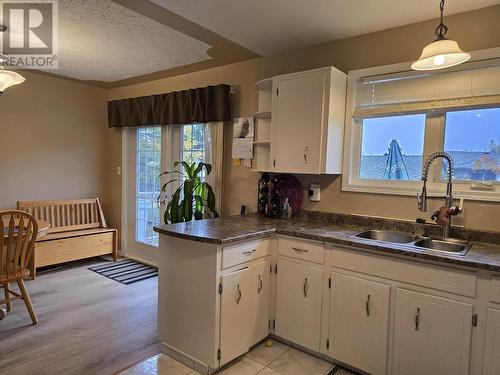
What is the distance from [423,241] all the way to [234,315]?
134 centimetres

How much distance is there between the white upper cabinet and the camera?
8.07 ft

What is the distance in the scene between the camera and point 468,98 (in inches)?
84.4

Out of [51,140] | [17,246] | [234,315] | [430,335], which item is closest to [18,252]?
[17,246]

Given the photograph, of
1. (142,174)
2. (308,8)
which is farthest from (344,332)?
(142,174)

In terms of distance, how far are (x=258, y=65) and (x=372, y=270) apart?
7.03 ft

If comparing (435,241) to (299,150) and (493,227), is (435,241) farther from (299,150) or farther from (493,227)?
(299,150)

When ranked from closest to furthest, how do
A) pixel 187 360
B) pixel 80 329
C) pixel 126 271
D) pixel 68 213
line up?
pixel 187 360
pixel 80 329
pixel 126 271
pixel 68 213

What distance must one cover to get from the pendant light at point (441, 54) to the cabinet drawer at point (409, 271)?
1094mm

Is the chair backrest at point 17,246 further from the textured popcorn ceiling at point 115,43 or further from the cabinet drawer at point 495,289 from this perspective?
the cabinet drawer at point 495,289

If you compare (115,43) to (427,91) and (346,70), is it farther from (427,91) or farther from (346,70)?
(427,91)

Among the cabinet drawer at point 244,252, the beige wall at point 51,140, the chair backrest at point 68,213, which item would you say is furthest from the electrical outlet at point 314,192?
the beige wall at point 51,140

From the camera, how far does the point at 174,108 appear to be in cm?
372

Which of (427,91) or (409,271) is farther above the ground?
(427,91)

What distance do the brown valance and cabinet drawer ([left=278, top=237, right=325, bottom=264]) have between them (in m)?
1.52
